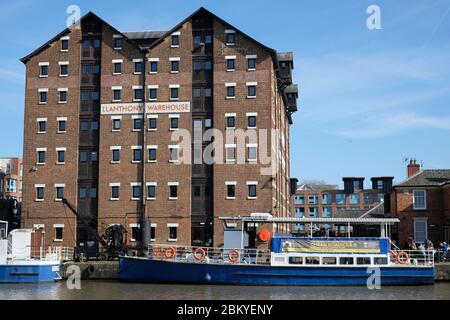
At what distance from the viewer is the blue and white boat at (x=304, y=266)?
35000 millimetres

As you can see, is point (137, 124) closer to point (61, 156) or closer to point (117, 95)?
point (117, 95)

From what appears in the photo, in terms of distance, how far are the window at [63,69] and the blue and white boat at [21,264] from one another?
1795 cm

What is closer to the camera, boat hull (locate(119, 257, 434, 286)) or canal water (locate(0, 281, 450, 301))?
canal water (locate(0, 281, 450, 301))

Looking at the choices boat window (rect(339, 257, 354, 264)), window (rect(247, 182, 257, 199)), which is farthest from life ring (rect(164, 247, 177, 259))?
window (rect(247, 182, 257, 199))

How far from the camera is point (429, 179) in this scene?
5009cm

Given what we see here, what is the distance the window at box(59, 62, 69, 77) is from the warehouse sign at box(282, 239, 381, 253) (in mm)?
26910

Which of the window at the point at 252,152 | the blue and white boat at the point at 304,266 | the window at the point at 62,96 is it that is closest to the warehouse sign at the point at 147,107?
the window at the point at 62,96

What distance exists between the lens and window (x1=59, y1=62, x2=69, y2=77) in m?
53.0

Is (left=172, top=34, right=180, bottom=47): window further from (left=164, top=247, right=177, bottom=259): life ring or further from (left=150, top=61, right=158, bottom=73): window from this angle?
(left=164, top=247, right=177, bottom=259): life ring

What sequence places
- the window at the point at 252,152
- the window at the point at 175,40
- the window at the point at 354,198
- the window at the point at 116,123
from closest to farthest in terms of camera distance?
the window at the point at 252,152 → the window at the point at 116,123 → the window at the point at 175,40 → the window at the point at 354,198

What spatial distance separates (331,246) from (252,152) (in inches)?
615

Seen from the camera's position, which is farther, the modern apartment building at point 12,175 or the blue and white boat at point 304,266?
the modern apartment building at point 12,175

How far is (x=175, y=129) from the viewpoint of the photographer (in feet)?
167

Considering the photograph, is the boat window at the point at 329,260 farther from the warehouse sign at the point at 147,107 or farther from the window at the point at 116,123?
the window at the point at 116,123
